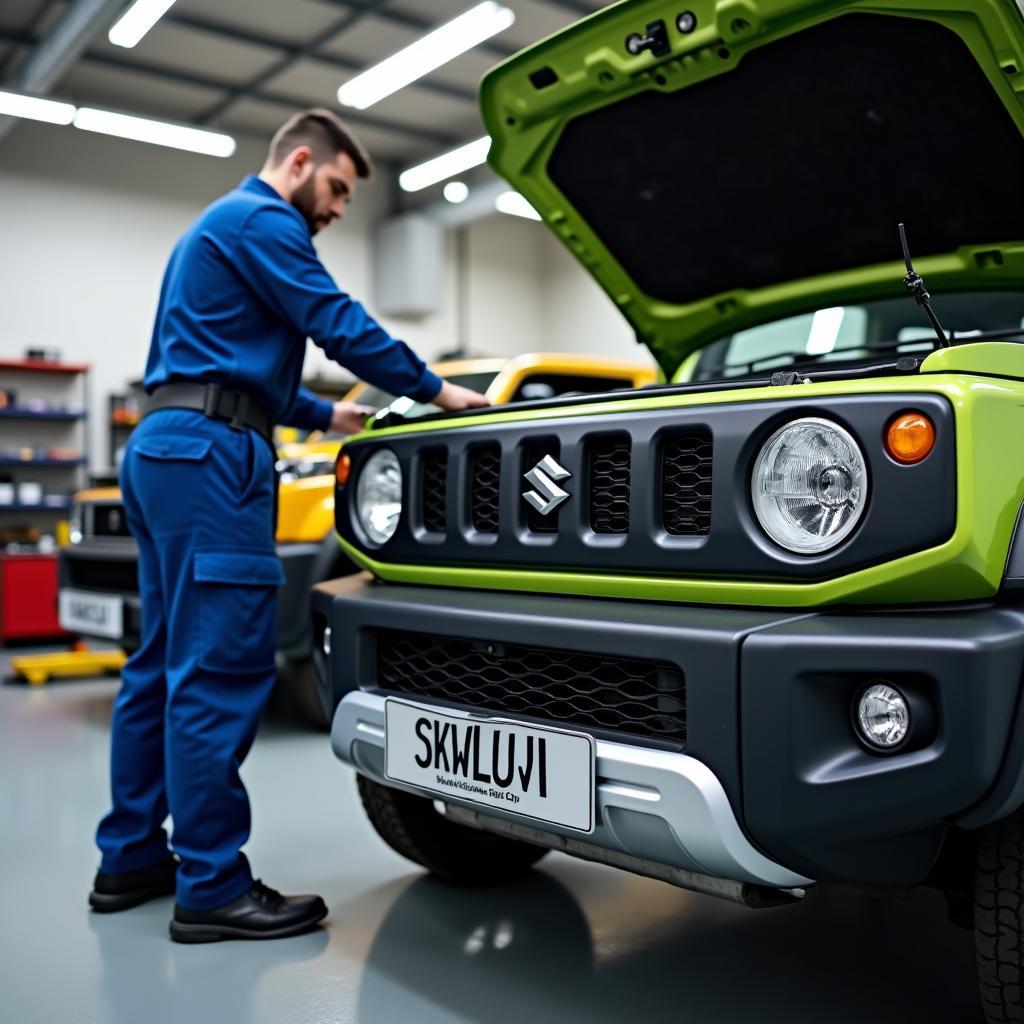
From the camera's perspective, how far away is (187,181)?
10031mm

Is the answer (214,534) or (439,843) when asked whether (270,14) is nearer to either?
(214,534)

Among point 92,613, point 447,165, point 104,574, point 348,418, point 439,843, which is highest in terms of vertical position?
point 447,165

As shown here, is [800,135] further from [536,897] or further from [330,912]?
[330,912]

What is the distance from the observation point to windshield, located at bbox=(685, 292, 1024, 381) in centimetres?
207

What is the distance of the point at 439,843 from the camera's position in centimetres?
217

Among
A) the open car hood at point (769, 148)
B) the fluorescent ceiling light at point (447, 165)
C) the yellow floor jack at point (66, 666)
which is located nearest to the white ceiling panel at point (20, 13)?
the fluorescent ceiling light at point (447, 165)

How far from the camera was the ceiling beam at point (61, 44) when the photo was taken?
6641mm

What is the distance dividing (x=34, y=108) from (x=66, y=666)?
4668mm

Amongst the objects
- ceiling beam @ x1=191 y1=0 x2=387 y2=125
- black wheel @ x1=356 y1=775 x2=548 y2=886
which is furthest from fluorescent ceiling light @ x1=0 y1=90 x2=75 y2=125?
black wheel @ x1=356 y1=775 x2=548 y2=886

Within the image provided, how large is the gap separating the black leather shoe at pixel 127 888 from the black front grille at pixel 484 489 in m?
1.13

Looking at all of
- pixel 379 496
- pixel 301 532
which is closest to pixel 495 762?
pixel 379 496

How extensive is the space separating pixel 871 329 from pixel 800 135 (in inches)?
19.7

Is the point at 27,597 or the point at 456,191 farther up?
the point at 456,191

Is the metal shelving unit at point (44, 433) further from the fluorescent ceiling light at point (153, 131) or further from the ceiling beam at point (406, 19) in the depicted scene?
the ceiling beam at point (406, 19)
